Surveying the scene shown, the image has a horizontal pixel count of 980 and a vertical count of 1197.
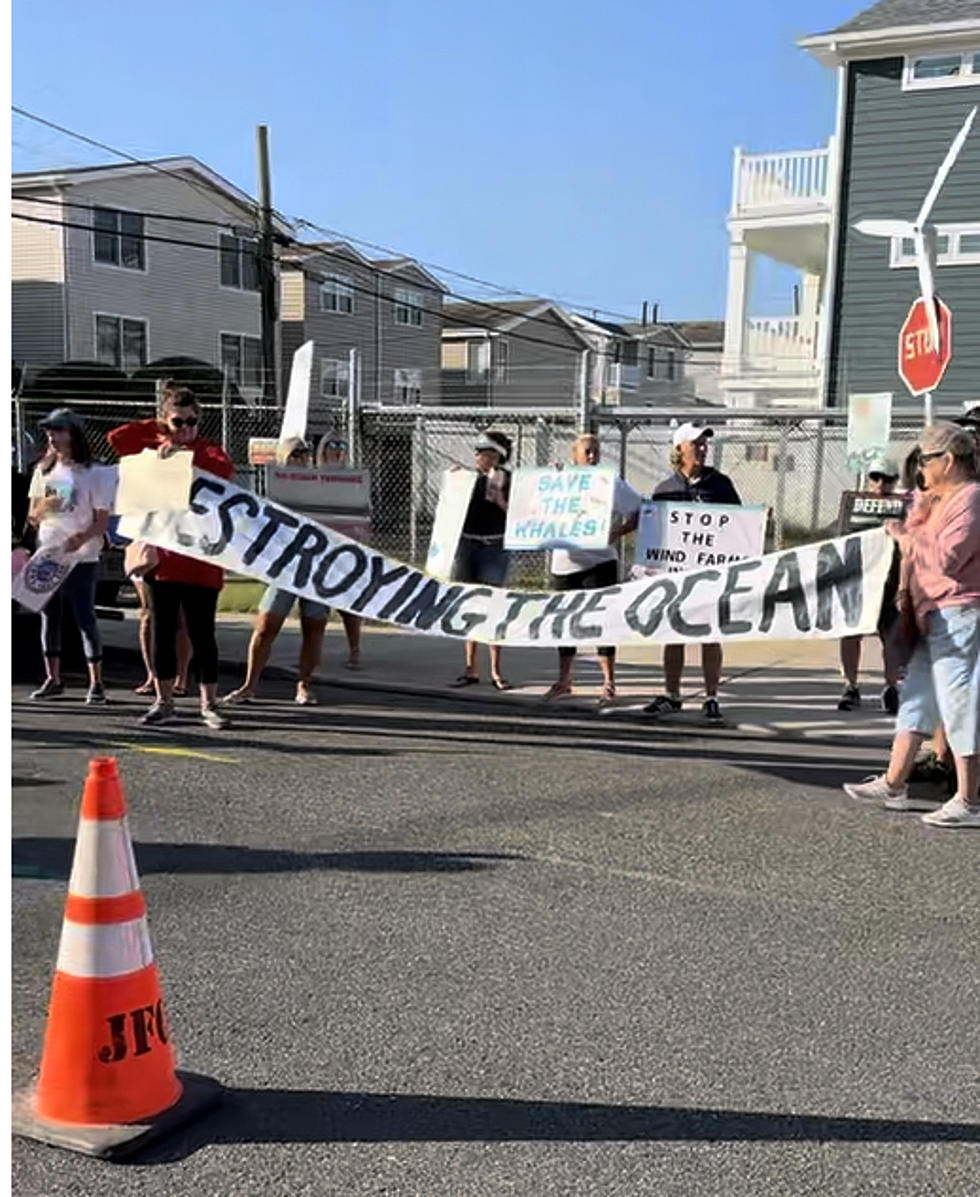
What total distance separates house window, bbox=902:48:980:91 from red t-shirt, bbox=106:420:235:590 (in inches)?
662

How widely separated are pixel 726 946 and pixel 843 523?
214 inches

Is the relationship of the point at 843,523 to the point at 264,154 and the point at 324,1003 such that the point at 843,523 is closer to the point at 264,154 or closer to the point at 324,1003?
the point at 324,1003

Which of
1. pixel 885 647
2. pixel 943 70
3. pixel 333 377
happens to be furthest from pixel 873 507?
pixel 333 377

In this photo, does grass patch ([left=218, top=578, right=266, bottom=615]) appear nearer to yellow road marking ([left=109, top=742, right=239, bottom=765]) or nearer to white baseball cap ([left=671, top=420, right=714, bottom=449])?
yellow road marking ([left=109, top=742, right=239, bottom=765])

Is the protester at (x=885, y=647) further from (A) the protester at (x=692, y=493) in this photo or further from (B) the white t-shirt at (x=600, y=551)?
(B) the white t-shirt at (x=600, y=551)

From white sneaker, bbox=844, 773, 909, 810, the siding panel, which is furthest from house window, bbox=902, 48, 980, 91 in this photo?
white sneaker, bbox=844, 773, 909, 810

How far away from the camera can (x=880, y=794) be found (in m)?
6.11

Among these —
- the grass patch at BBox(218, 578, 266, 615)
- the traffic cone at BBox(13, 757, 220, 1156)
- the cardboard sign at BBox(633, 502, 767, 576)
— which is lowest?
the grass patch at BBox(218, 578, 266, 615)

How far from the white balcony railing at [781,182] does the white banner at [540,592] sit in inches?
671

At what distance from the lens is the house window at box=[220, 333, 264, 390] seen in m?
37.6

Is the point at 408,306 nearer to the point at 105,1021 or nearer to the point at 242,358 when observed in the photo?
the point at 242,358

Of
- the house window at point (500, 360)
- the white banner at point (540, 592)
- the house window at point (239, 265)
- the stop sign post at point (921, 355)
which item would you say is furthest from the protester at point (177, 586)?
the house window at point (500, 360)

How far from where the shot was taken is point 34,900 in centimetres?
460

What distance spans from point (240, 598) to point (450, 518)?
16.5ft
